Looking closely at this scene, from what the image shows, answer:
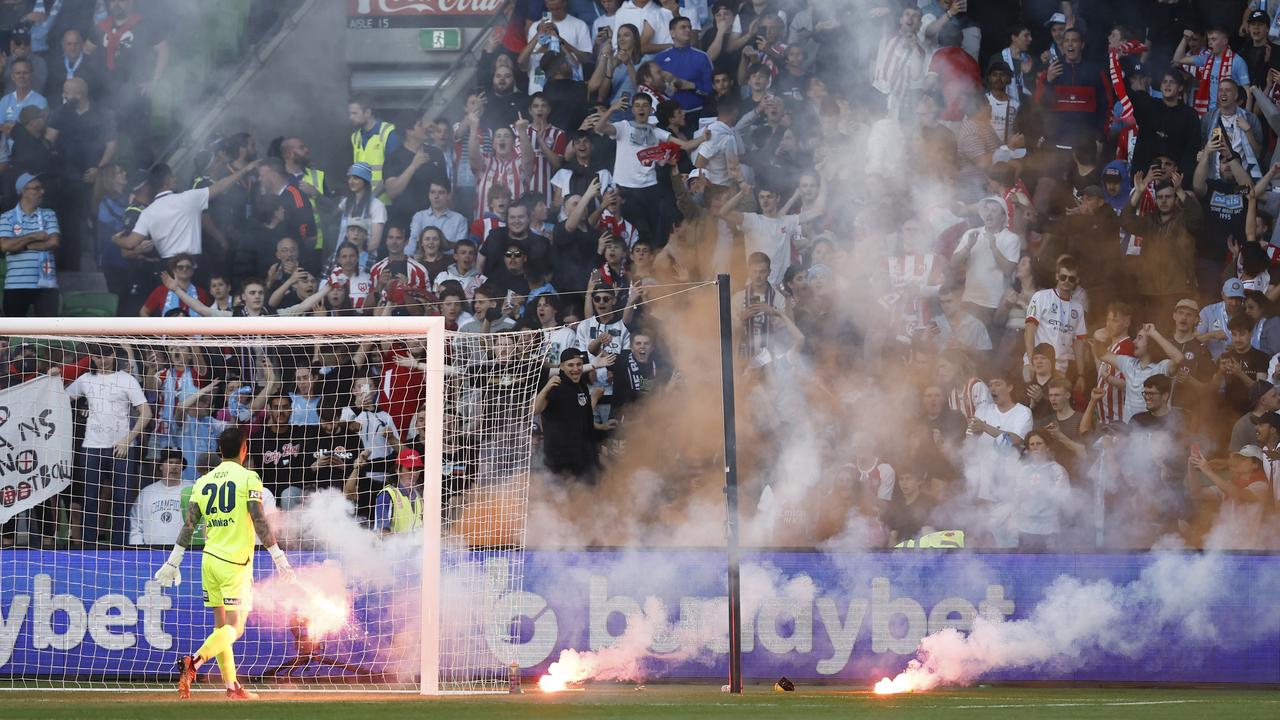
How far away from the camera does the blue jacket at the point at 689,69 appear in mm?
11461

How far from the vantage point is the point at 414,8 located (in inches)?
471

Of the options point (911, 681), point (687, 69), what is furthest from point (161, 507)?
point (687, 69)

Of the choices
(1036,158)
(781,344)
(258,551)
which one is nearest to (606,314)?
(781,344)

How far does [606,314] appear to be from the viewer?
34.1 ft

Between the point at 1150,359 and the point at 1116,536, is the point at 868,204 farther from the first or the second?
the point at 1116,536

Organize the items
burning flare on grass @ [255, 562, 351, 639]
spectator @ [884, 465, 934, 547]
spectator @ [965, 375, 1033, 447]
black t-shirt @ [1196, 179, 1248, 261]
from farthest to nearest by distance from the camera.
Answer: black t-shirt @ [1196, 179, 1248, 261]
spectator @ [965, 375, 1033, 447]
spectator @ [884, 465, 934, 547]
burning flare on grass @ [255, 562, 351, 639]

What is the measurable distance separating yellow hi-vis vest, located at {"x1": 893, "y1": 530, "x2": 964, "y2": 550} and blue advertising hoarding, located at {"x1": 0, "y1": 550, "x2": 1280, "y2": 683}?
74cm

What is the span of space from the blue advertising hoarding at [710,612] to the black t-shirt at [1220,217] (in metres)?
3.54

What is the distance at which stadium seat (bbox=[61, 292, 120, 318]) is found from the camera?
10867 mm

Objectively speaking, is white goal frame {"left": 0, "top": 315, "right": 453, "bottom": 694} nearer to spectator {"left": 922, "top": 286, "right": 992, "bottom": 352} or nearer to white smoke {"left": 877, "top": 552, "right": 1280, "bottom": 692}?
white smoke {"left": 877, "top": 552, "right": 1280, "bottom": 692}

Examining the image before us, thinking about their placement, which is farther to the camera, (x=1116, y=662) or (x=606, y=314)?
(x=606, y=314)

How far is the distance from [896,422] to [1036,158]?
2852mm

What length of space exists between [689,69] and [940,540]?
477 cm

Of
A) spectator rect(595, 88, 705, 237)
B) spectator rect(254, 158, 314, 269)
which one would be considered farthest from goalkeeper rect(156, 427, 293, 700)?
spectator rect(595, 88, 705, 237)
